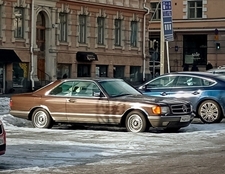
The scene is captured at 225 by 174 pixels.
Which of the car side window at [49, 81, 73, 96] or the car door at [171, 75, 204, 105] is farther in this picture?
the car door at [171, 75, 204, 105]

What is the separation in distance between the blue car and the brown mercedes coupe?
2.55 m

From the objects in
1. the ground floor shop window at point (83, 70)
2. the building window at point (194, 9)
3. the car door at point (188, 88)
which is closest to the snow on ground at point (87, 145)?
the car door at point (188, 88)

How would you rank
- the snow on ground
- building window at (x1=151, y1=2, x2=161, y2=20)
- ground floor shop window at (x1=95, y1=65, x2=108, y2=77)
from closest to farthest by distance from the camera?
1. the snow on ground
2. ground floor shop window at (x1=95, y1=65, x2=108, y2=77)
3. building window at (x1=151, y1=2, x2=161, y2=20)

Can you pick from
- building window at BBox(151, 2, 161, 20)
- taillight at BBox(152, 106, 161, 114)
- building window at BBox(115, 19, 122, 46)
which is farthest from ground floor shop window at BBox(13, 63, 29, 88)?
building window at BBox(151, 2, 161, 20)

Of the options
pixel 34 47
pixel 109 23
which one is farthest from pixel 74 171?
pixel 109 23

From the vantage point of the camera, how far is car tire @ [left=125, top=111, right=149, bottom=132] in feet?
56.4

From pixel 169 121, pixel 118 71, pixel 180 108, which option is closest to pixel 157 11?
pixel 118 71

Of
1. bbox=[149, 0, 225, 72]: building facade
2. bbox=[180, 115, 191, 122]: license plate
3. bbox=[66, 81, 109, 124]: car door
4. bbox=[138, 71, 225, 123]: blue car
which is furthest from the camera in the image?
bbox=[149, 0, 225, 72]: building facade

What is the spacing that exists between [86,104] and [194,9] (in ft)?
164

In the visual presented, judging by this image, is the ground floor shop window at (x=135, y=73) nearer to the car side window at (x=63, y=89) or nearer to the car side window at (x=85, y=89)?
the car side window at (x=63, y=89)

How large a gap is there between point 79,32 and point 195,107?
25517 mm

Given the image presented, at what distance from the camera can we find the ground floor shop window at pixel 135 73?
1982 inches

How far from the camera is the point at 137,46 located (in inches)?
1987

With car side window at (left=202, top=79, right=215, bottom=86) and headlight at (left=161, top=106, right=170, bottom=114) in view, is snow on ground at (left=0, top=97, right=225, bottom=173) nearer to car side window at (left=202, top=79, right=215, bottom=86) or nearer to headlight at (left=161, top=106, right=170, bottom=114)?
headlight at (left=161, top=106, right=170, bottom=114)
